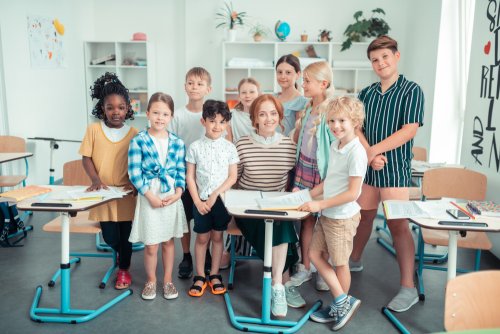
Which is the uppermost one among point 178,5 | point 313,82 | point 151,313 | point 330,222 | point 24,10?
point 178,5

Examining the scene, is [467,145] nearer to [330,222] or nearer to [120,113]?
[330,222]

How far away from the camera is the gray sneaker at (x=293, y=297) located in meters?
2.67

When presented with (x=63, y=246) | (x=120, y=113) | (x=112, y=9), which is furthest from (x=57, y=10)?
(x=63, y=246)

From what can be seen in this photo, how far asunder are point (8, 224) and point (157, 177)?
1865 millimetres

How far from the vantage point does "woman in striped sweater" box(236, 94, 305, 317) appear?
258cm

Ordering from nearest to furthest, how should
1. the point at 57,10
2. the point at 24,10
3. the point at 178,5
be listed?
the point at 24,10, the point at 57,10, the point at 178,5

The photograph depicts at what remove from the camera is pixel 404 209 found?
2262mm

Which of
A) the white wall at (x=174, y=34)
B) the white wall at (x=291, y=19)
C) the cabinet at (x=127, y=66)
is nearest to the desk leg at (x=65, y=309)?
the white wall at (x=174, y=34)

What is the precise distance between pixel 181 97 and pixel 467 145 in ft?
14.3

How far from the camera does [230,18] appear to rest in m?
6.43

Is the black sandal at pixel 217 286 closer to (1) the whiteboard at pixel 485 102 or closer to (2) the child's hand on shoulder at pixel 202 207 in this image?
(2) the child's hand on shoulder at pixel 202 207

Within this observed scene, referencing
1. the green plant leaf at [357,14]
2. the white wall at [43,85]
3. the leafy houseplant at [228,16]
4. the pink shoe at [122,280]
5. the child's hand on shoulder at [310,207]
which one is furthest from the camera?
the leafy houseplant at [228,16]

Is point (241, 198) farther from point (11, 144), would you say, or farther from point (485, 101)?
point (11, 144)

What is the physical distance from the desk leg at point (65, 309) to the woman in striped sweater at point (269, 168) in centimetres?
94
